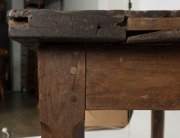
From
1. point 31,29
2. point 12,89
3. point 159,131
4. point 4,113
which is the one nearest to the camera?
point 31,29

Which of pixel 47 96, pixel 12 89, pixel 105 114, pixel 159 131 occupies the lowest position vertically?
pixel 12 89

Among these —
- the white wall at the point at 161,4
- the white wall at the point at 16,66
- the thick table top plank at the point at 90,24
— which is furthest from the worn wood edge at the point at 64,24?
the white wall at the point at 16,66

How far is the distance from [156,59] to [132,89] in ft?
0.17

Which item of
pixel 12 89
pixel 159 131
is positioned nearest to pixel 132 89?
pixel 159 131

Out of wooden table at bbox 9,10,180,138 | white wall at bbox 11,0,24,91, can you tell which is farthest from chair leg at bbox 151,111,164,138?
white wall at bbox 11,0,24,91

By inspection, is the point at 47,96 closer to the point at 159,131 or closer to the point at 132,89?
the point at 132,89

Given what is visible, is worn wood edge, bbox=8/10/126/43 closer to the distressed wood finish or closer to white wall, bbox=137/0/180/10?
the distressed wood finish

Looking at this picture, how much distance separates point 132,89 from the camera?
387mm

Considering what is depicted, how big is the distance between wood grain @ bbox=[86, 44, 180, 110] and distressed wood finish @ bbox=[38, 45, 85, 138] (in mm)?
13

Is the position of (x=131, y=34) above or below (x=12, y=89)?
above

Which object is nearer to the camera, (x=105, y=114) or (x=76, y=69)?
(x=76, y=69)

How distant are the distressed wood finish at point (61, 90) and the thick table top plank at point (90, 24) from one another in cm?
4

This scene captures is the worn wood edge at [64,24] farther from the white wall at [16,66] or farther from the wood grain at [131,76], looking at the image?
the white wall at [16,66]

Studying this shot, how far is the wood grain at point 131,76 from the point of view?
38cm
